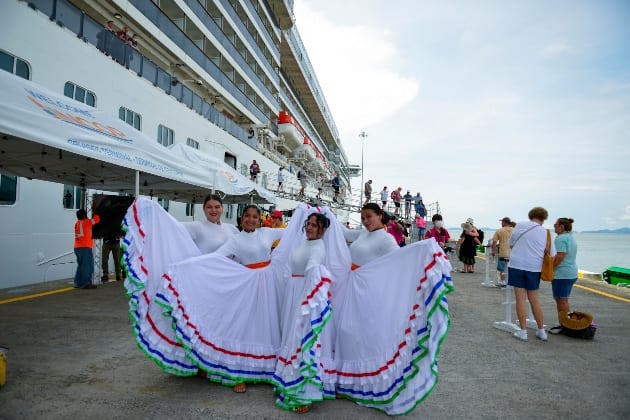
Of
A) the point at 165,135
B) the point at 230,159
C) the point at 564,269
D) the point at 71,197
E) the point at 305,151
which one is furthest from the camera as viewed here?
the point at 305,151

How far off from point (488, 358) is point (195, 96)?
1526 centimetres

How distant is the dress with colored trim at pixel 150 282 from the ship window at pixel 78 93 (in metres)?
7.30

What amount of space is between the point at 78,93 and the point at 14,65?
1.84m

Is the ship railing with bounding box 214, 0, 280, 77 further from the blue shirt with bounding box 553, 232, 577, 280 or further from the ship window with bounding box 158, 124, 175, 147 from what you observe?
the blue shirt with bounding box 553, 232, 577, 280

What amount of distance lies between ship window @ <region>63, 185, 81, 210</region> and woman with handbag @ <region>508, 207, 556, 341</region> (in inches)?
370

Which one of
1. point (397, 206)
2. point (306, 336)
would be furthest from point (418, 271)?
point (397, 206)

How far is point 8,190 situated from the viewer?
7.66m

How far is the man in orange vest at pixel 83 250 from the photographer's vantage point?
7.89 metres

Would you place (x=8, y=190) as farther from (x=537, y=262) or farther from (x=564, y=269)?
(x=564, y=269)

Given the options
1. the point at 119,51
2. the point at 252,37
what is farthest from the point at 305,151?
the point at 119,51

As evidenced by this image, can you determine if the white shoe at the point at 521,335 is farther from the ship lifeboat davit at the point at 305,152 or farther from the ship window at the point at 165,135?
the ship lifeboat davit at the point at 305,152

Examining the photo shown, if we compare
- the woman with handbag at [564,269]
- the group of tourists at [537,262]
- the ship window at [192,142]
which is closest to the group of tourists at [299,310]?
the group of tourists at [537,262]

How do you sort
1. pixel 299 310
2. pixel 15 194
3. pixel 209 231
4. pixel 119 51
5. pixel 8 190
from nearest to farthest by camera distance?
pixel 299 310, pixel 209 231, pixel 8 190, pixel 15 194, pixel 119 51

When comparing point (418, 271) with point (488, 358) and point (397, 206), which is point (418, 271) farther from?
point (397, 206)
